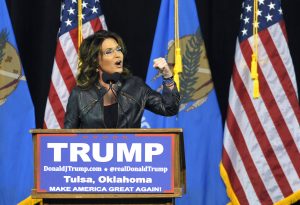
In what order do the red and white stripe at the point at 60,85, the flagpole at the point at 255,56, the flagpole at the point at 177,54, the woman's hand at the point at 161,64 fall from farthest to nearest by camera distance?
the red and white stripe at the point at 60,85
the flagpole at the point at 255,56
the flagpole at the point at 177,54
the woman's hand at the point at 161,64

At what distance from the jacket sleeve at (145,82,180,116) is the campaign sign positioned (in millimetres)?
478

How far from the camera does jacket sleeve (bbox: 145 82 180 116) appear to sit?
3476mm

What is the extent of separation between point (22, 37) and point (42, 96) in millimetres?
464

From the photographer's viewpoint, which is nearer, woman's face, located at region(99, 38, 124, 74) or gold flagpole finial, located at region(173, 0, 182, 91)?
woman's face, located at region(99, 38, 124, 74)

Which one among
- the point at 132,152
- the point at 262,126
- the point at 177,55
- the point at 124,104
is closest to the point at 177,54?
the point at 177,55

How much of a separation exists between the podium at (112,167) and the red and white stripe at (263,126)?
2.48 m

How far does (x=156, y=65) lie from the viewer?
324cm

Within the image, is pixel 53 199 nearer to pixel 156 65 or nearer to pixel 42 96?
pixel 156 65

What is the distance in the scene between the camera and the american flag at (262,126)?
5434mm

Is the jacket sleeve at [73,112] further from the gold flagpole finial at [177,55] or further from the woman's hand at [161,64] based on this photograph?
the gold flagpole finial at [177,55]

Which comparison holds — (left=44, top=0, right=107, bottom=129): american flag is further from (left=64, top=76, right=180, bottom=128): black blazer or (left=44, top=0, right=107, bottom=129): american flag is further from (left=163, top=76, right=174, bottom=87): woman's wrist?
(left=163, top=76, right=174, bottom=87): woman's wrist

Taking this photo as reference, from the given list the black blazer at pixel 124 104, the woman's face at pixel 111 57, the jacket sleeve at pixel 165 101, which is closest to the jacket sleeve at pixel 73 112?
the black blazer at pixel 124 104

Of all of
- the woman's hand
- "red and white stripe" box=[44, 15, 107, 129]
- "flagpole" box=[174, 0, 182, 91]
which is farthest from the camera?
"red and white stripe" box=[44, 15, 107, 129]

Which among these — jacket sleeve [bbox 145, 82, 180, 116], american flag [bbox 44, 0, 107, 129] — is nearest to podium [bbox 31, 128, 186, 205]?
jacket sleeve [bbox 145, 82, 180, 116]
